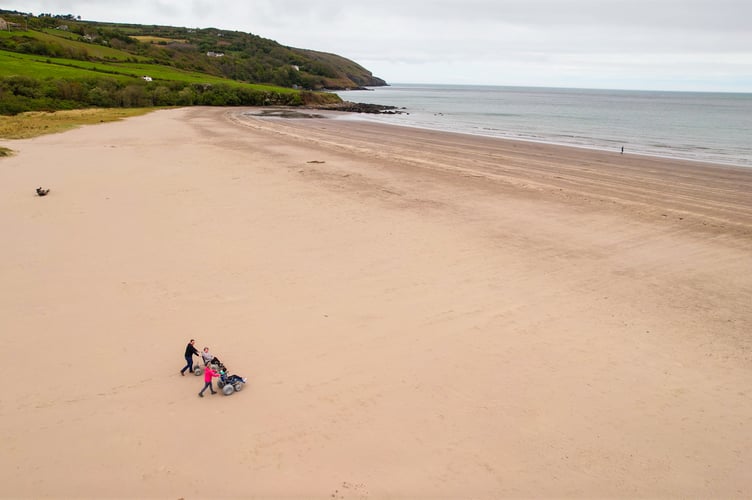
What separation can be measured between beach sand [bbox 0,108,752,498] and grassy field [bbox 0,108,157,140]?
20.5 meters

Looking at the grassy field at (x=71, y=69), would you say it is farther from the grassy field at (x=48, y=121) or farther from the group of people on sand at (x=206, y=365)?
the group of people on sand at (x=206, y=365)

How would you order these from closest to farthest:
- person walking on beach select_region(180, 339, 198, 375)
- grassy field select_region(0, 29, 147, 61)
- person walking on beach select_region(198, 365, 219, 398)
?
person walking on beach select_region(198, 365, 219, 398) < person walking on beach select_region(180, 339, 198, 375) < grassy field select_region(0, 29, 147, 61)

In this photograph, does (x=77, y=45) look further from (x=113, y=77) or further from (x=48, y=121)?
(x=48, y=121)

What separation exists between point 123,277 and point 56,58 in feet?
335

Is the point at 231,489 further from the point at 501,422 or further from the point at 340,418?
the point at 501,422

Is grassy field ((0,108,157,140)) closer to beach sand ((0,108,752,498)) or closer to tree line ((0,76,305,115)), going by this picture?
tree line ((0,76,305,115))

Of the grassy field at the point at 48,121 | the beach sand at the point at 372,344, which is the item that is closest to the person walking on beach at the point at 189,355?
the beach sand at the point at 372,344

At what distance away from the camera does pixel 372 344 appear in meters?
10.3

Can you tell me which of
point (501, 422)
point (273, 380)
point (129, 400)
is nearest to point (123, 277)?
point (129, 400)

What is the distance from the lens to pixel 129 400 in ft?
27.3

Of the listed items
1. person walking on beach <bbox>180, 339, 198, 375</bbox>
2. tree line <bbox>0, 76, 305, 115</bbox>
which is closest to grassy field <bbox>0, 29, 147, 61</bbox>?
tree line <bbox>0, 76, 305, 115</bbox>

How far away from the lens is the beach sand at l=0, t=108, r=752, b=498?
703 centimetres

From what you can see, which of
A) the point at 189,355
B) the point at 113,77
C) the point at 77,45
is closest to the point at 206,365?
the point at 189,355

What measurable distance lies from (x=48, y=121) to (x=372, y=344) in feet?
170
